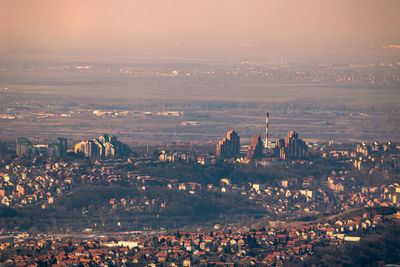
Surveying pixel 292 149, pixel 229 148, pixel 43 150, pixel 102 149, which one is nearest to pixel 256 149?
pixel 229 148

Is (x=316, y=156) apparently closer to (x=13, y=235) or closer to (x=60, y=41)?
(x=13, y=235)

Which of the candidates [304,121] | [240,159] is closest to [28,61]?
[304,121]

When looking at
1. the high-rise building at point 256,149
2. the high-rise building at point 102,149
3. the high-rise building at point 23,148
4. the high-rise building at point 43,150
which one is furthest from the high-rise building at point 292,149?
the high-rise building at point 23,148

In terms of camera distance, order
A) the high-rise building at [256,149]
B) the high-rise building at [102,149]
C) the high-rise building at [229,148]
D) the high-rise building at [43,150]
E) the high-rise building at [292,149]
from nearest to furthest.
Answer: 1. the high-rise building at [43,150]
2. the high-rise building at [102,149]
3. the high-rise building at [292,149]
4. the high-rise building at [256,149]
5. the high-rise building at [229,148]

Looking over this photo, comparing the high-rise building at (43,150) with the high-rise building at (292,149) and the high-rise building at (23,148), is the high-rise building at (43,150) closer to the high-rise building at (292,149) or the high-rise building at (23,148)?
the high-rise building at (23,148)

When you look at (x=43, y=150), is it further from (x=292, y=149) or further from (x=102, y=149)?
(x=292, y=149)

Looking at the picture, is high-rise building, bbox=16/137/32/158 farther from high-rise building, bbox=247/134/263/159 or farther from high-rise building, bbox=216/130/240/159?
high-rise building, bbox=247/134/263/159

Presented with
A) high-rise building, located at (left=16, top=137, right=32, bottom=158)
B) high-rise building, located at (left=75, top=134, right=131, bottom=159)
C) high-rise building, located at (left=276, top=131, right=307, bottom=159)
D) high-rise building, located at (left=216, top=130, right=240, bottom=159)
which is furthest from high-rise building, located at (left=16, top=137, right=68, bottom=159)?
high-rise building, located at (left=276, top=131, right=307, bottom=159)

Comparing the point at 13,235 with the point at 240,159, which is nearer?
the point at 13,235
